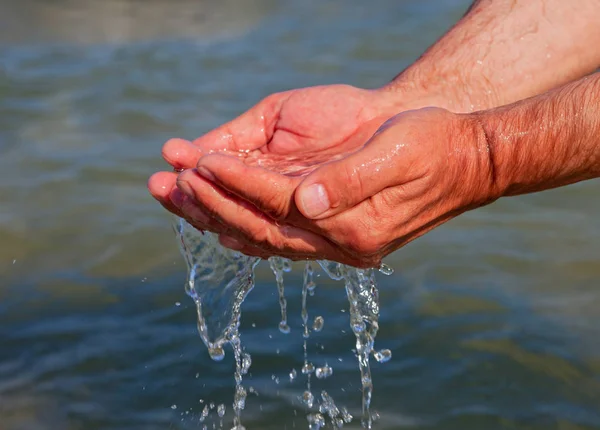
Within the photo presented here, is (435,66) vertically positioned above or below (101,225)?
above

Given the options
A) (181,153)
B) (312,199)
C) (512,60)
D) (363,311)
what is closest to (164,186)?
(181,153)

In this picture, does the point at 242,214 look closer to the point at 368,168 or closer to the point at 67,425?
the point at 368,168

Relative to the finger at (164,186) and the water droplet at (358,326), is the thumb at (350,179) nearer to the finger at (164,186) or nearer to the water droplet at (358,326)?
the finger at (164,186)

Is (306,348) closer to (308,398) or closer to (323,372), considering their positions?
(323,372)

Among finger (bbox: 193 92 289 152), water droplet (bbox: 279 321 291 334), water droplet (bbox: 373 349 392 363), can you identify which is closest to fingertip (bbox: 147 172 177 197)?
finger (bbox: 193 92 289 152)

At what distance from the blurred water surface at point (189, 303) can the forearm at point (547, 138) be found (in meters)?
1.19

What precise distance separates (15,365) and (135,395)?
0.58 metres

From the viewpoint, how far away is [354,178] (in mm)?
2395

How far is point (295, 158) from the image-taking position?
3080 mm

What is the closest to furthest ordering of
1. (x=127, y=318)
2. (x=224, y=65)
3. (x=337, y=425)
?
1. (x=337, y=425)
2. (x=127, y=318)
3. (x=224, y=65)

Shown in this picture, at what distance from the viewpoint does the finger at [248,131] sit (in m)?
3.10

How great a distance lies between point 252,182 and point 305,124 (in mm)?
811

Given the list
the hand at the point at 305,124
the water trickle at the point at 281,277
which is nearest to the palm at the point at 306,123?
the hand at the point at 305,124

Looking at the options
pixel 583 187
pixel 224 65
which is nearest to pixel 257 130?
pixel 583 187
